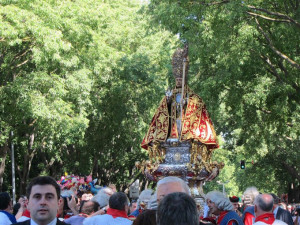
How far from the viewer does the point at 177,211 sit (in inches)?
150

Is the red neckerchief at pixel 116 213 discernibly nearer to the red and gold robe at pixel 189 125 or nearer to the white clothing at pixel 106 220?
the white clothing at pixel 106 220

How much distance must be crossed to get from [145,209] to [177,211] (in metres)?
2.10

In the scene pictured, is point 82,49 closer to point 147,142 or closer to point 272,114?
point 272,114

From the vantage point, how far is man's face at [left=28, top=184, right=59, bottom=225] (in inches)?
196

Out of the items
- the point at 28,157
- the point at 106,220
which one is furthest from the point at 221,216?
the point at 28,157

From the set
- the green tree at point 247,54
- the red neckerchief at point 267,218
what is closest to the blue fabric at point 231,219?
the red neckerchief at point 267,218

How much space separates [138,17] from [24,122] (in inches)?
483

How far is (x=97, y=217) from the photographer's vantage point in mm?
7184

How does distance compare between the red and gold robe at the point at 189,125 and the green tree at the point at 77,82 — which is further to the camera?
the green tree at the point at 77,82

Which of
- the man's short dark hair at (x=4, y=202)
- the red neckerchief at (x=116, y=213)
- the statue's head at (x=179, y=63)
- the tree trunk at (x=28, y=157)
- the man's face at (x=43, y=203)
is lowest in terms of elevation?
the red neckerchief at (x=116, y=213)

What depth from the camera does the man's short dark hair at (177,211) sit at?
378 cm

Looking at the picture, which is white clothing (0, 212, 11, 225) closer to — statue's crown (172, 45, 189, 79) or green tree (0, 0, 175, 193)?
statue's crown (172, 45, 189, 79)

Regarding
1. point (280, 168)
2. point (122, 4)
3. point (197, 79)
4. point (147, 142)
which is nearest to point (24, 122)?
point (197, 79)

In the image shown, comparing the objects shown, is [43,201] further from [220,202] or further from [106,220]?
[220,202]
